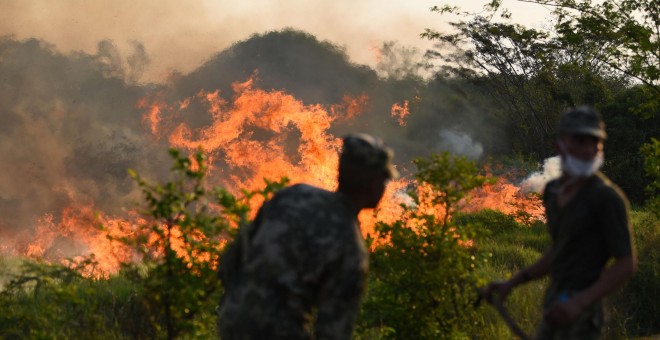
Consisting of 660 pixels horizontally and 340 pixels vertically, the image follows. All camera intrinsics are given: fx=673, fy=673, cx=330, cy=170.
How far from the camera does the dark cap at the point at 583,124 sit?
3.25m

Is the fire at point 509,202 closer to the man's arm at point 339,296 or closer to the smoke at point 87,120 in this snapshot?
the smoke at point 87,120

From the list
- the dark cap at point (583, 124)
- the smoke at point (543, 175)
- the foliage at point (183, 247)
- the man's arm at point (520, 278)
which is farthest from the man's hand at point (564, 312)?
the smoke at point (543, 175)

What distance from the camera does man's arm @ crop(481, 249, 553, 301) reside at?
145 inches

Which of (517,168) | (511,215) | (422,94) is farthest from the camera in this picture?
(422,94)

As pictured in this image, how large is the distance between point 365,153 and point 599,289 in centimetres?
127

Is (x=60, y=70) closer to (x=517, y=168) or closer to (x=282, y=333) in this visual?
(x=282, y=333)

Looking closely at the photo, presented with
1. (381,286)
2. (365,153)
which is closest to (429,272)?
(381,286)

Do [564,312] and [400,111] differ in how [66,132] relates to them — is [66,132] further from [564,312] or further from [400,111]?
[400,111]

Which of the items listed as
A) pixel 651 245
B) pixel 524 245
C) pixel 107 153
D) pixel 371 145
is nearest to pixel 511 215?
pixel 524 245

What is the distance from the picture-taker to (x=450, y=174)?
238 inches

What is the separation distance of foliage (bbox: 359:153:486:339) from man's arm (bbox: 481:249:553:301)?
6.16 ft

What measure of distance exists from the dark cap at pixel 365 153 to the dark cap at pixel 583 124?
97cm

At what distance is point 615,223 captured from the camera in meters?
3.16

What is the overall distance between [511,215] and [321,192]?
52.0ft
